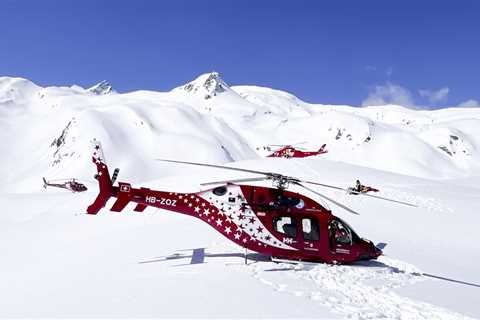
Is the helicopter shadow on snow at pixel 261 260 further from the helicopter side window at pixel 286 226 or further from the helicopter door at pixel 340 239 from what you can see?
the helicopter side window at pixel 286 226

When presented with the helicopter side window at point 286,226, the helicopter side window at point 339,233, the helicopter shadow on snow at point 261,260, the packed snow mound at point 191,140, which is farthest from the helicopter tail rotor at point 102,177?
the packed snow mound at point 191,140

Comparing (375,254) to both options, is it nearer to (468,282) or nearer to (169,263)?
(468,282)

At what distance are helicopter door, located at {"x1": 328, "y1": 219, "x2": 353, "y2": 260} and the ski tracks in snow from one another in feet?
1.52

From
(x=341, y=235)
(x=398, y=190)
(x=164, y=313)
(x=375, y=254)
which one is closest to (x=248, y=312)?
(x=164, y=313)

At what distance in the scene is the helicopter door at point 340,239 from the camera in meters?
12.8

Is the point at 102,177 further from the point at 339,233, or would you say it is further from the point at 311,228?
the point at 339,233

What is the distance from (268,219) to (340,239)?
8.18 ft

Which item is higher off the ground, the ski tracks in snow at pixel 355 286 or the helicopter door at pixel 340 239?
the helicopter door at pixel 340 239

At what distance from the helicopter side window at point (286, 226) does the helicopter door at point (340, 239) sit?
3.97 ft

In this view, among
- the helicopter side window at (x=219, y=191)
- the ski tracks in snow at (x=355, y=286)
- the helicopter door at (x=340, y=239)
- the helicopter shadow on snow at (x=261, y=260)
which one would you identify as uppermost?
the helicopter side window at (x=219, y=191)

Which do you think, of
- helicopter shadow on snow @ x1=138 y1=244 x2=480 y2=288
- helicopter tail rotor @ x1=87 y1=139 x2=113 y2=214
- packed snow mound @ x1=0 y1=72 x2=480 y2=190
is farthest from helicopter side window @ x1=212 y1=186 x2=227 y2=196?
packed snow mound @ x1=0 y1=72 x2=480 y2=190

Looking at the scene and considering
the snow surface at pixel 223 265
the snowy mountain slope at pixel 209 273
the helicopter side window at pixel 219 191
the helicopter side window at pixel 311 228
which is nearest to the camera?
the snowy mountain slope at pixel 209 273

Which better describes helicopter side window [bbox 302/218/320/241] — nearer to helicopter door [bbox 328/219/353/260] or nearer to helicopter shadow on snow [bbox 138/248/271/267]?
helicopter door [bbox 328/219/353/260]

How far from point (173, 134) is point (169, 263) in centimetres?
11186
